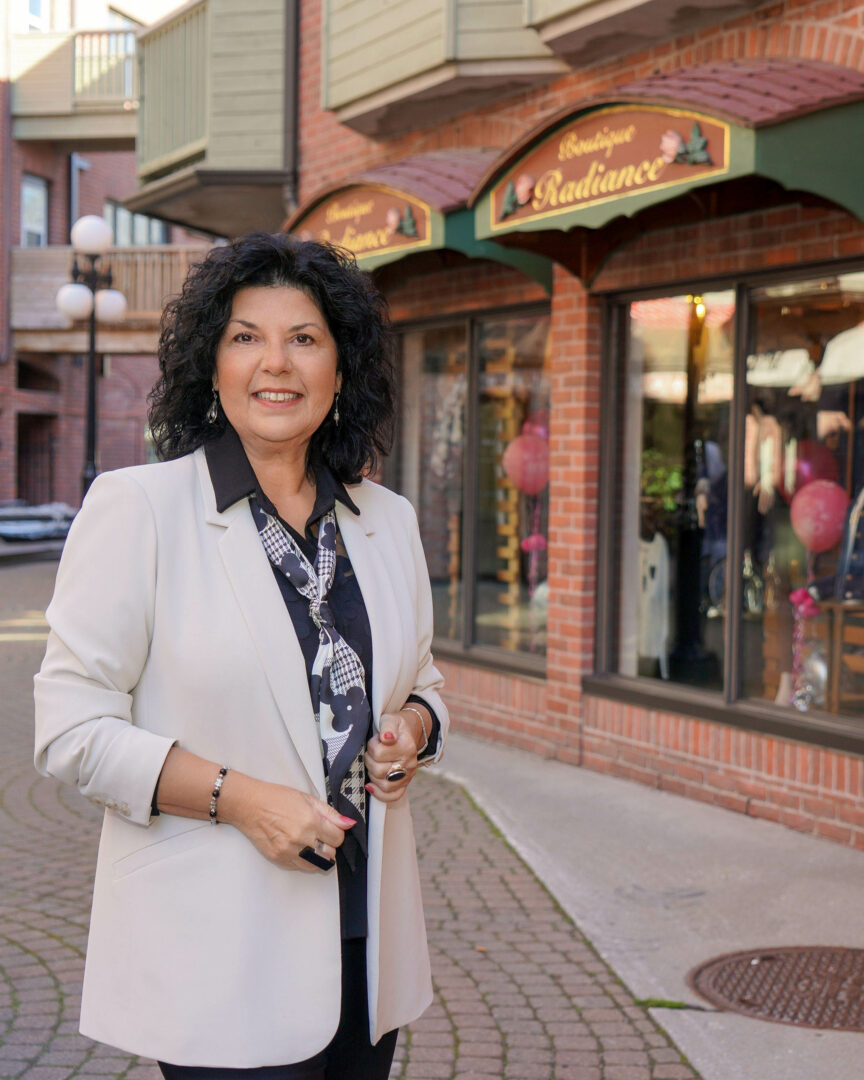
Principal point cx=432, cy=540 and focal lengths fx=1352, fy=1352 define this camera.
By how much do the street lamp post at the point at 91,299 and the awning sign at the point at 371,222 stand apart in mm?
8263

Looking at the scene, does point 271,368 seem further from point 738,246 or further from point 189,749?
point 738,246

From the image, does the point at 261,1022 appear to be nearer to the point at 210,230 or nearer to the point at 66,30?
the point at 210,230

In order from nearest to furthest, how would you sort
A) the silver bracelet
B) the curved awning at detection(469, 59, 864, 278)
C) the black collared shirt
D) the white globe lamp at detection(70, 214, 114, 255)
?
the black collared shirt, the silver bracelet, the curved awning at detection(469, 59, 864, 278), the white globe lamp at detection(70, 214, 114, 255)

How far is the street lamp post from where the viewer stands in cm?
1648

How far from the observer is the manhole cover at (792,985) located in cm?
428

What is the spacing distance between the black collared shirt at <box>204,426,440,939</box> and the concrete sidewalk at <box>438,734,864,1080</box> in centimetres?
200

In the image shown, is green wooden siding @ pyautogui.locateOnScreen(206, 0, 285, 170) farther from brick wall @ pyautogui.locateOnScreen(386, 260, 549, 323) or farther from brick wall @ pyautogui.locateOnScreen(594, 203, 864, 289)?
brick wall @ pyautogui.locateOnScreen(594, 203, 864, 289)

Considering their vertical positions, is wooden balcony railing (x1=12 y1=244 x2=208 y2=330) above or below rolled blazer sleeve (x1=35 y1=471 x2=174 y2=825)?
above

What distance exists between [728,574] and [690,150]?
94.9 inches

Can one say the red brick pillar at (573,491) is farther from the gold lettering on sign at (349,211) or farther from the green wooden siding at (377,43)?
the green wooden siding at (377,43)

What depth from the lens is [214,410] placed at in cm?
245

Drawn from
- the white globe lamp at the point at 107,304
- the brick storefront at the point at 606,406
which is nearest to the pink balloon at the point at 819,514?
the brick storefront at the point at 606,406

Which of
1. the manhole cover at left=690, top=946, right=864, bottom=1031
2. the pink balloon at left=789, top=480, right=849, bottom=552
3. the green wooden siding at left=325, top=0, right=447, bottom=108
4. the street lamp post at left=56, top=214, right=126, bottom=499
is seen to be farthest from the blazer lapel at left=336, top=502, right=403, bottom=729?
the street lamp post at left=56, top=214, right=126, bottom=499

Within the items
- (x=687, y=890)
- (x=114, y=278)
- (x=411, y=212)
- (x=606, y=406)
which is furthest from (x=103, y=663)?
(x=114, y=278)
